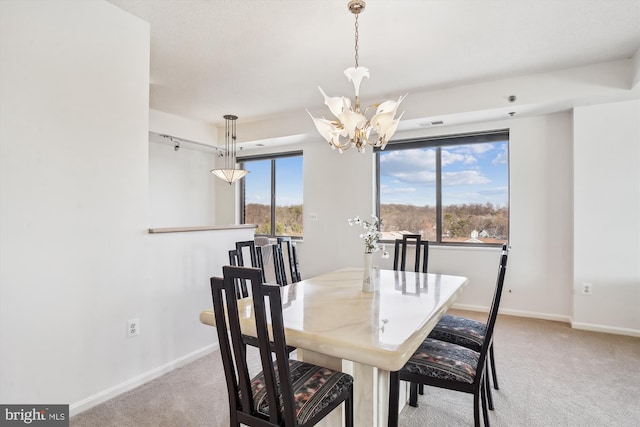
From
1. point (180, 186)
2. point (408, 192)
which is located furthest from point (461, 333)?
point (180, 186)

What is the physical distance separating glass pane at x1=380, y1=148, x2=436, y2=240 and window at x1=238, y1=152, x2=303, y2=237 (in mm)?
1528

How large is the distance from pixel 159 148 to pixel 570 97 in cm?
541

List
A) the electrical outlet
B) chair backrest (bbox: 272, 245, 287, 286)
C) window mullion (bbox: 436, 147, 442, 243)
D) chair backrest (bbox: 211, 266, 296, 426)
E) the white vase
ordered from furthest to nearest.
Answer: window mullion (bbox: 436, 147, 442, 243)
chair backrest (bbox: 272, 245, 287, 286)
the electrical outlet
the white vase
chair backrest (bbox: 211, 266, 296, 426)

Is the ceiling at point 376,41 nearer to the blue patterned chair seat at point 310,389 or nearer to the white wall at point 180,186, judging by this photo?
the white wall at point 180,186

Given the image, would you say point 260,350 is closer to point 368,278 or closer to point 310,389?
point 310,389

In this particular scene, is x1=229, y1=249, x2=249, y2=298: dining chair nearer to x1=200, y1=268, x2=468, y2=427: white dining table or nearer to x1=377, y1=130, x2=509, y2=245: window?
x1=200, y1=268, x2=468, y2=427: white dining table

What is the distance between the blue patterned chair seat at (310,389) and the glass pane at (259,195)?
4660mm

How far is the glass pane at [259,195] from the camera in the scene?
6.14m

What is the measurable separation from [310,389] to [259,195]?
199 inches

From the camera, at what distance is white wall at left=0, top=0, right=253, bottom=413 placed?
185cm

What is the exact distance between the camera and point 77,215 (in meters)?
2.11

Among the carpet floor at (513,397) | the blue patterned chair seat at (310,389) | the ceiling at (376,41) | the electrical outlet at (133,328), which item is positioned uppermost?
the ceiling at (376,41)

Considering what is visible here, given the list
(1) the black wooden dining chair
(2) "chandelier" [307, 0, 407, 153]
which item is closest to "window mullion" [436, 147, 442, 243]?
(2) "chandelier" [307, 0, 407, 153]

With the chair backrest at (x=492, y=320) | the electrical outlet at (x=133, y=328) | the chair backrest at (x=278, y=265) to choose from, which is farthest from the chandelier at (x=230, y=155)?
the chair backrest at (x=492, y=320)
